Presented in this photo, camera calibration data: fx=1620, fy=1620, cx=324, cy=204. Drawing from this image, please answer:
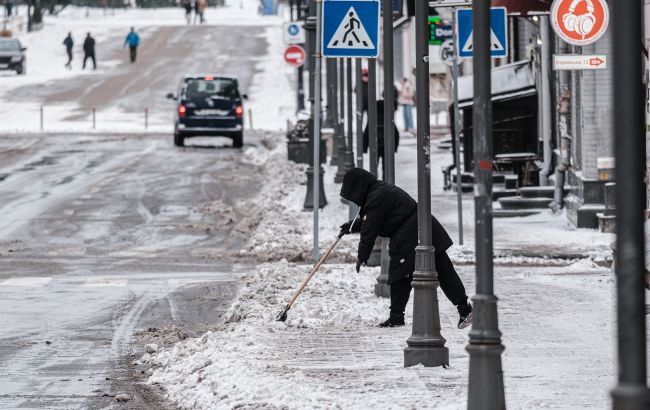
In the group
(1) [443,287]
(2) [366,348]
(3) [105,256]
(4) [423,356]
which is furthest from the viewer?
(3) [105,256]

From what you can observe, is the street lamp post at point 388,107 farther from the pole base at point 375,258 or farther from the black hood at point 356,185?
the pole base at point 375,258

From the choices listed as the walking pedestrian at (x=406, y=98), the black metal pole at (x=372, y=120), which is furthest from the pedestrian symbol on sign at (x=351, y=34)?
the walking pedestrian at (x=406, y=98)

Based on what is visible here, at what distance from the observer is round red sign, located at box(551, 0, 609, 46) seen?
17.6 m

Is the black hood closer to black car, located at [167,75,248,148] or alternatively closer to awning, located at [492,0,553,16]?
awning, located at [492,0,553,16]

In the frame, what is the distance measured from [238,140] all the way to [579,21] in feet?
79.8

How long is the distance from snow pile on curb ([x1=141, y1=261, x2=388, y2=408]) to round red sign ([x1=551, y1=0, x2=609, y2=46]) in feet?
11.3

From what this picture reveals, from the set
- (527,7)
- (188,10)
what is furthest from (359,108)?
(188,10)

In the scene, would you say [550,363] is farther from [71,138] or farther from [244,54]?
[244,54]

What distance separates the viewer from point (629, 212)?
551 centimetres

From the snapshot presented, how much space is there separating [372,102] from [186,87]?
24.8 m

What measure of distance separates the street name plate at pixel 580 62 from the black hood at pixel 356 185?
18.2 feet

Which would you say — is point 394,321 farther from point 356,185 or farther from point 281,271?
point 281,271

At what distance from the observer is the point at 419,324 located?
11.2 metres

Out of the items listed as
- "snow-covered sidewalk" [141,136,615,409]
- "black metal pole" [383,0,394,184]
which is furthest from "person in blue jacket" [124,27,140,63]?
"black metal pole" [383,0,394,184]
